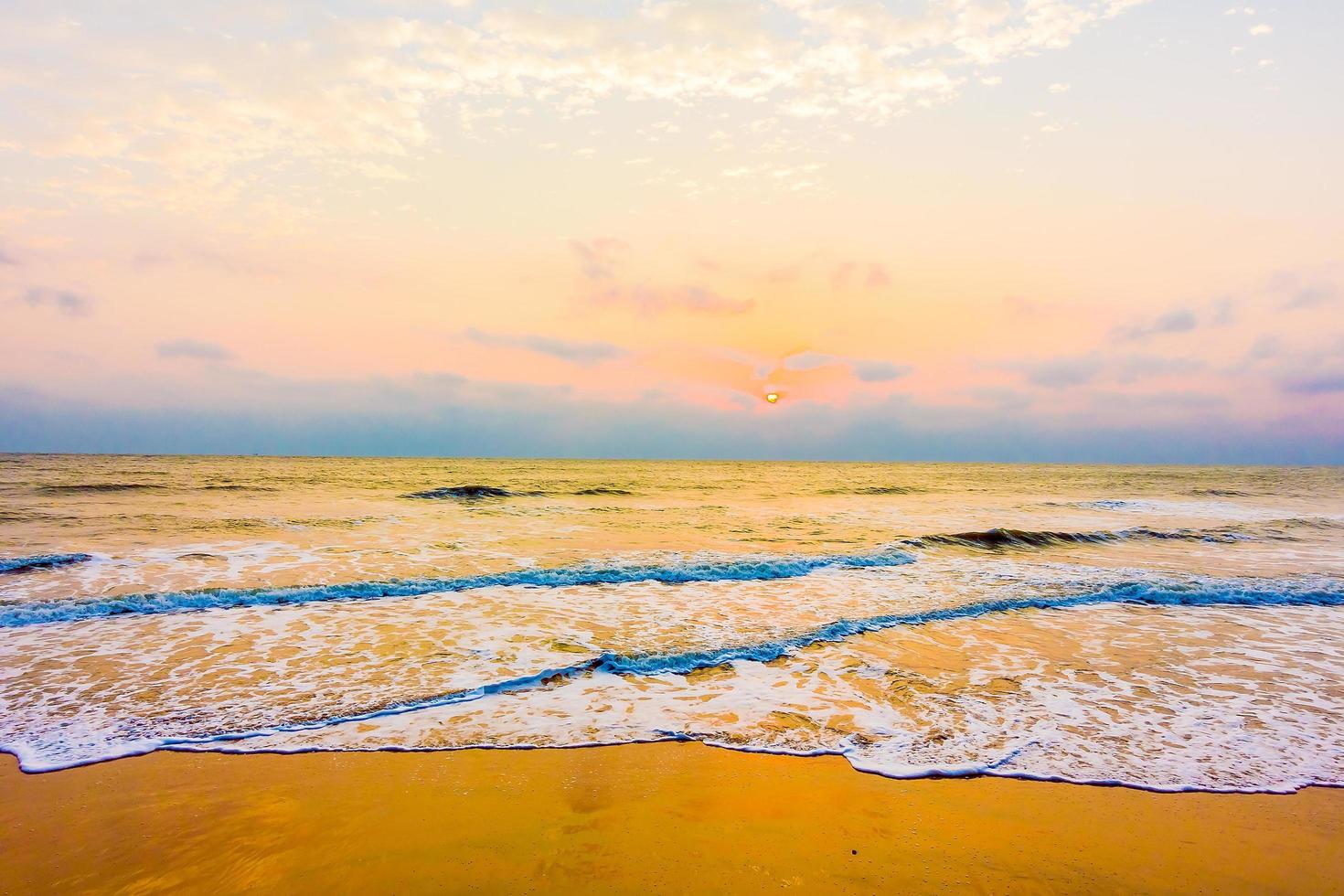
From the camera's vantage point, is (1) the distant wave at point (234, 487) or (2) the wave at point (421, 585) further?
(1) the distant wave at point (234, 487)

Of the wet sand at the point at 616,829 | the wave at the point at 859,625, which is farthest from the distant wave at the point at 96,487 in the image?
the wave at the point at 859,625

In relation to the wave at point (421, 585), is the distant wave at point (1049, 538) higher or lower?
higher

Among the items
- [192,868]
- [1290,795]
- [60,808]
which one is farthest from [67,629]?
[1290,795]

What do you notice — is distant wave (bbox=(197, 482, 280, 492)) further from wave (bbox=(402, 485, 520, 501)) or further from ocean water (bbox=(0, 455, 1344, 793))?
ocean water (bbox=(0, 455, 1344, 793))

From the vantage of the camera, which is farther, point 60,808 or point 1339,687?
point 1339,687

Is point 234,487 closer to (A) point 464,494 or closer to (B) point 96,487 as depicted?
(B) point 96,487

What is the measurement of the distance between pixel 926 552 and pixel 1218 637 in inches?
321

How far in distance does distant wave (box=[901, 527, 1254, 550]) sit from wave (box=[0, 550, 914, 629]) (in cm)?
389

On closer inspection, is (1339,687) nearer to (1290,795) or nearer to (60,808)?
(1290,795)

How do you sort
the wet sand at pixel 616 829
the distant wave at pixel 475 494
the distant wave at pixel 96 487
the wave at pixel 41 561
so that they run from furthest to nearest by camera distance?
the distant wave at pixel 475 494, the distant wave at pixel 96 487, the wave at pixel 41 561, the wet sand at pixel 616 829

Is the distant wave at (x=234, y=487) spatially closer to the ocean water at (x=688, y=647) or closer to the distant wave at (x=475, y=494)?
the distant wave at (x=475, y=494)

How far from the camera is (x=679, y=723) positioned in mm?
6289

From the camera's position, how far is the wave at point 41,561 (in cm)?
1305

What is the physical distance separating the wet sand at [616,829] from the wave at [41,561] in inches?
428
